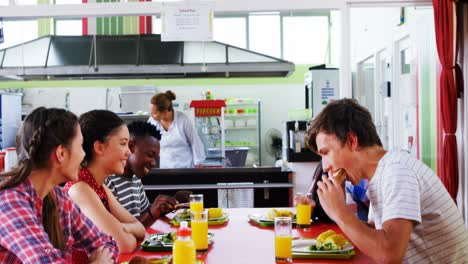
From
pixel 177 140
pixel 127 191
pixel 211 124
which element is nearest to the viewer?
pixel 127 191

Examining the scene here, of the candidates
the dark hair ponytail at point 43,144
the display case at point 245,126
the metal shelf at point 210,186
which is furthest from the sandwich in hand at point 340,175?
the display case at point 245,126

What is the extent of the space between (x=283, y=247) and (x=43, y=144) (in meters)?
0.92

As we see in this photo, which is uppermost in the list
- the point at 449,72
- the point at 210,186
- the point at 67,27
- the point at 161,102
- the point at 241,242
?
the point at 67,27

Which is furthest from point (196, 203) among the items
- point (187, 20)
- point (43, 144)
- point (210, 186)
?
point (210, 186)

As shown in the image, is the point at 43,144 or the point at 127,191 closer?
the point at 43,144

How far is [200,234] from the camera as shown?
223 cm

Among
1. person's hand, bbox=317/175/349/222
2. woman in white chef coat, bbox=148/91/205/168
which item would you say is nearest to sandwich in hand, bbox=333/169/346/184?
person's hand, bbox=317/175/349/222

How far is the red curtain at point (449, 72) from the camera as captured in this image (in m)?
3.90

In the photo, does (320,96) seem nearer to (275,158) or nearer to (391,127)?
(391,127)

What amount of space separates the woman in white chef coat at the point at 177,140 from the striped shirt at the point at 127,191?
8.26ft

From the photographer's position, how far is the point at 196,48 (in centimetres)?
703

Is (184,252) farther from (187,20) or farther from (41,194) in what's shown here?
(187,20)

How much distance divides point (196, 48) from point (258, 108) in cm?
381

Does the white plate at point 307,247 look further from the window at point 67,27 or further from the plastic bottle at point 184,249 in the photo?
the window at point 67,27
